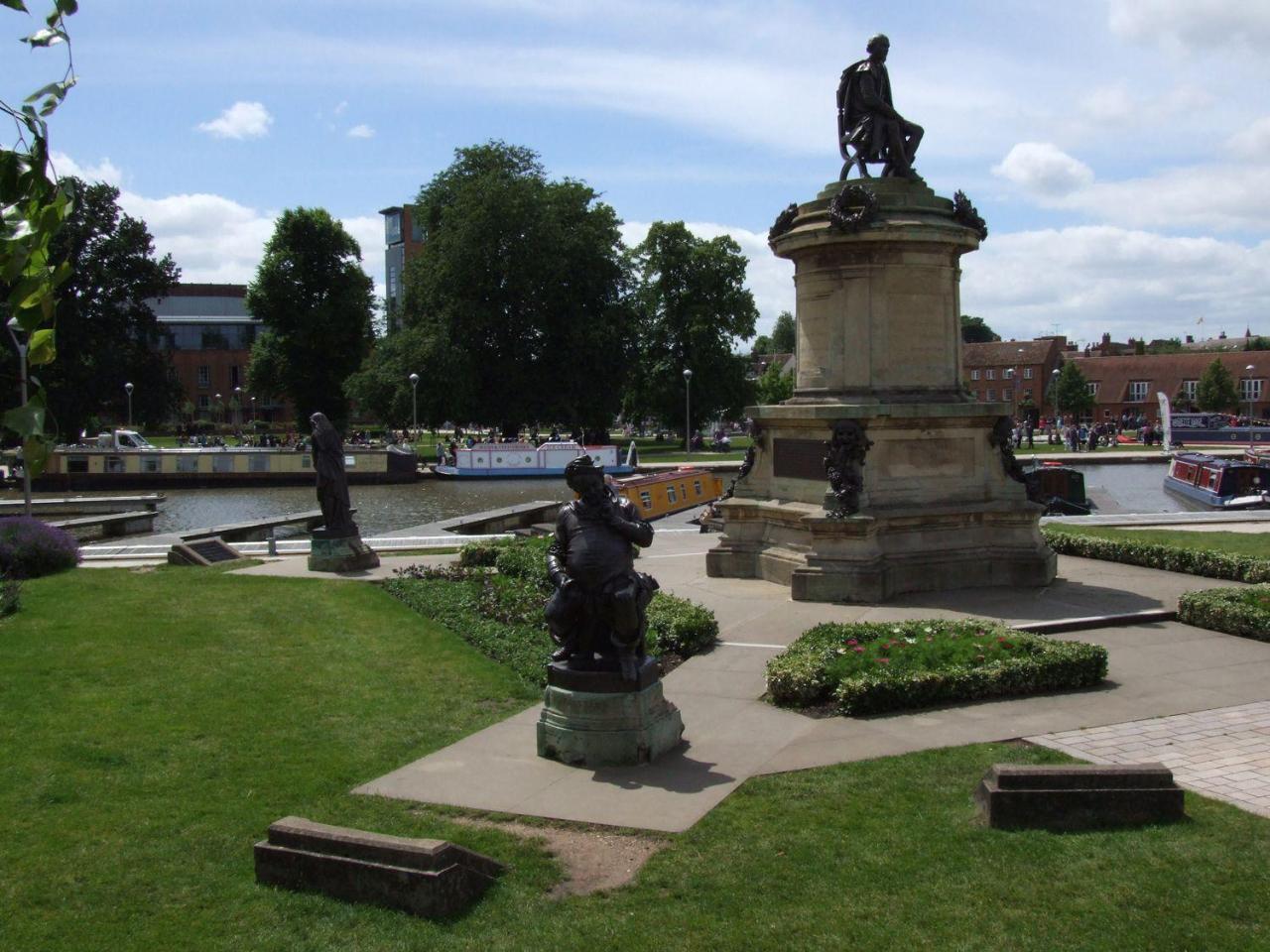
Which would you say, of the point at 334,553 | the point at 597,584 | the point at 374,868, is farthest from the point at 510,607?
the point at 374,868

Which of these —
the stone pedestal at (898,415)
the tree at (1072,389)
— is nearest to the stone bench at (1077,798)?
the stone pedestal at (898,415)

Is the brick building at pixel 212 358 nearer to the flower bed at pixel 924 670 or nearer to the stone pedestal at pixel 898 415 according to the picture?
the stone pedestal at pixel 898 415

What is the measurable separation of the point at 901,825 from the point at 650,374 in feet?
202

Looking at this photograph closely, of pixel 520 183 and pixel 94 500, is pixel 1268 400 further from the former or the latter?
pixel 94 500

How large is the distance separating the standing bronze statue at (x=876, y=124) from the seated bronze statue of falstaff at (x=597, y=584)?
30.0 ft

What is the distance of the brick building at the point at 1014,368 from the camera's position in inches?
4082

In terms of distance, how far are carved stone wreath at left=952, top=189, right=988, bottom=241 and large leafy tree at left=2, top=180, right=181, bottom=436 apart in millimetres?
49912

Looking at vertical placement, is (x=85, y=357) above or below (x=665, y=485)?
above

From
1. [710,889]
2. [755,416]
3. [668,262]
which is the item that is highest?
[668,262]

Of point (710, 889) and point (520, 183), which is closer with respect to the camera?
point (710, 889)

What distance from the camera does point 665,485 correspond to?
99.8ft

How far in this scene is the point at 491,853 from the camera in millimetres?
6590

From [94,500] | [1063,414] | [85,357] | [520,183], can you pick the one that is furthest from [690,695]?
[1063,414]

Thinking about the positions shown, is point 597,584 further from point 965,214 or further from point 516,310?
point 516,310
